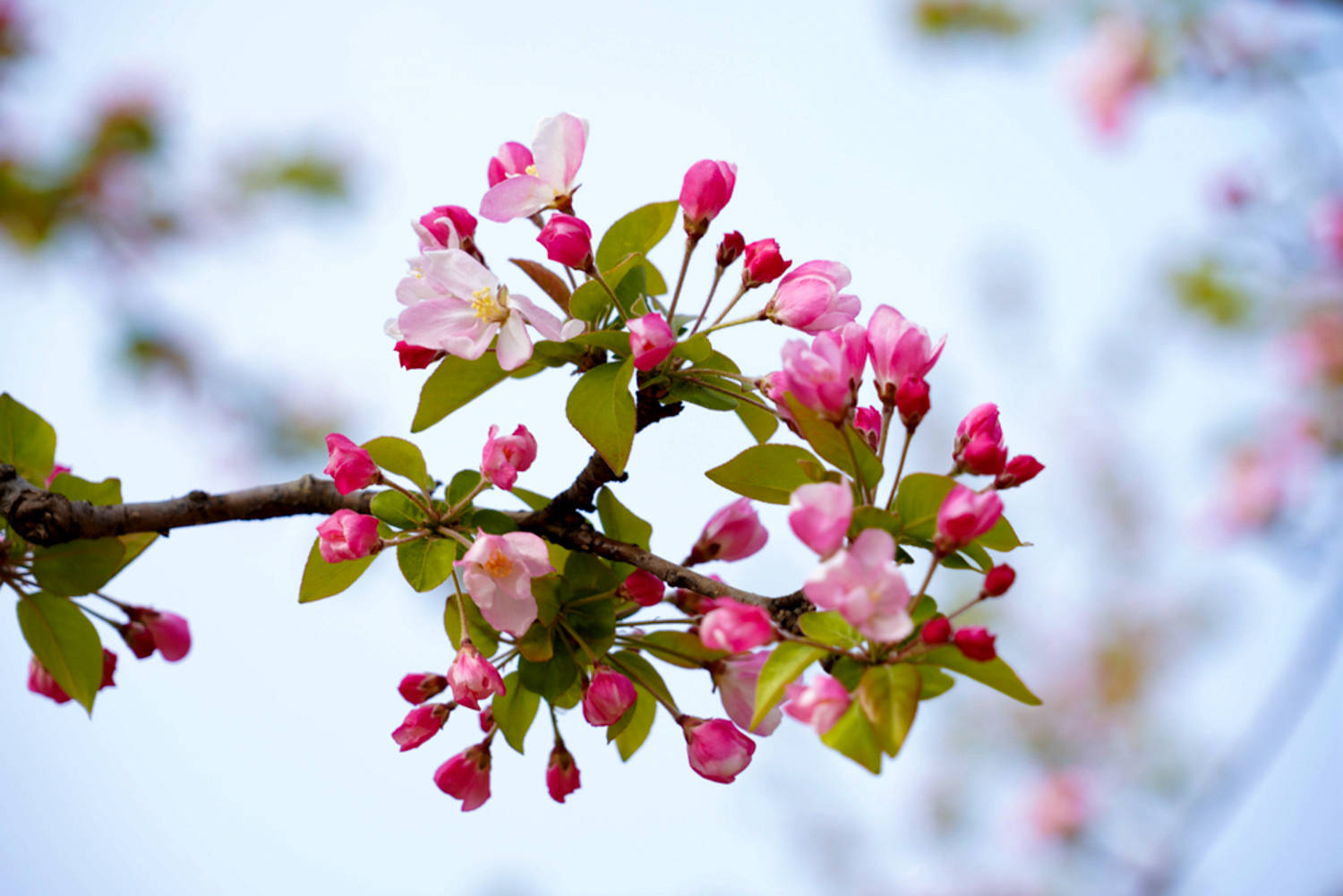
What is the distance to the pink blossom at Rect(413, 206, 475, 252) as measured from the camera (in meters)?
0.75

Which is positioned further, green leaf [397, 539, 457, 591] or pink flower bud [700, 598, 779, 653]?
green leaf [397, 539, 457, 591]

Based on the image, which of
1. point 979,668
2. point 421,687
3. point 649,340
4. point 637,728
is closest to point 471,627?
point 421,687

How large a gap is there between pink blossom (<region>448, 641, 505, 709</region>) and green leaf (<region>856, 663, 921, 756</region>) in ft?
0.84

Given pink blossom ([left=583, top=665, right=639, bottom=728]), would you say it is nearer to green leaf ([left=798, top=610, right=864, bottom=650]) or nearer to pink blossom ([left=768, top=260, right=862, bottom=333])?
green leaf ([left=798, top=610, right=864, bottom=650])

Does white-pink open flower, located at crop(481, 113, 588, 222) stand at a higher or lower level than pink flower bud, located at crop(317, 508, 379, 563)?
higher

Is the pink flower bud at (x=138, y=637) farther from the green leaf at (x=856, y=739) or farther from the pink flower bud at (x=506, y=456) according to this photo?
the green leaf at (x=856, y=739)

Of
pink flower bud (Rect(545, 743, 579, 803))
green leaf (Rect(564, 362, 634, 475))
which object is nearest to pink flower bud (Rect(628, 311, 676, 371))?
Result: green leaf (Rect(564, 362, 634, 475))

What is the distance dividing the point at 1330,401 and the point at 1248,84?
185cm

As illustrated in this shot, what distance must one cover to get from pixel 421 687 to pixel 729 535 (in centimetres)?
27

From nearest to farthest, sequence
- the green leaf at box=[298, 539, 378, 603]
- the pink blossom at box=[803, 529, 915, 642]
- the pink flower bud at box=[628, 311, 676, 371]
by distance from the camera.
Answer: the pink blossom at box=[803, 529, 915, 642] → the pink flower bud at box=[628, 311, 676, 371] → the green leaf at box=[298, 539, 378, 603]

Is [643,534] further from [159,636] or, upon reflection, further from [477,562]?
[159,636]

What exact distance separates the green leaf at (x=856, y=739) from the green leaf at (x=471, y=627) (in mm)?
298

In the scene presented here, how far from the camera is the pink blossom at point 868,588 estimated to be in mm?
528

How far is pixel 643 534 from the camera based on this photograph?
806 mm
